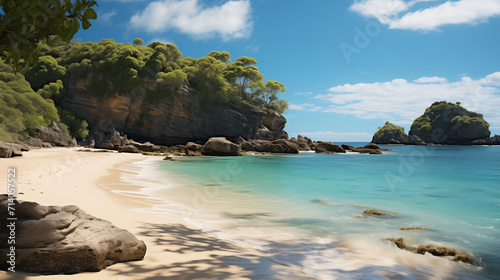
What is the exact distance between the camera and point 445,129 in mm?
117375

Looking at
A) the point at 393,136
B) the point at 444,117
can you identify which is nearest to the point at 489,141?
the point at 444,117

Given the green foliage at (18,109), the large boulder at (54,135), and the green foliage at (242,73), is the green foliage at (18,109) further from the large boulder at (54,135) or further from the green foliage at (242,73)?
the green foliage at (242,73)

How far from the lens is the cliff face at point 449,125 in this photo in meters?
A: 108

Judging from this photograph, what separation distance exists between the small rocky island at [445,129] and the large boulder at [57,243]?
129 meters

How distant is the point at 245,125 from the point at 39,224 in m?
54.4

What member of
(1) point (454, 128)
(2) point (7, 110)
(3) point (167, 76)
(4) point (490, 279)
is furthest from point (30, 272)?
(1) point (454, 128)

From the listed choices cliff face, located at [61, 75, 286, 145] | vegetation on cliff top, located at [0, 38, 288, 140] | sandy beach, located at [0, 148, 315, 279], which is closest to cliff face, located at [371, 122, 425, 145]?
vegetation on cliff top, located at [0, 38, 288, 140]

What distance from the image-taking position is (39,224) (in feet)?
11.9

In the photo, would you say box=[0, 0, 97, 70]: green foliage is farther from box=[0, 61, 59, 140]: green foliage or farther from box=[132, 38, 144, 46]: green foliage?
box=[132, 38, 144, 46]: green foliage

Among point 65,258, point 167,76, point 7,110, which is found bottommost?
point 65,258

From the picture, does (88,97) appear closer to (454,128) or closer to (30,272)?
(30,272)

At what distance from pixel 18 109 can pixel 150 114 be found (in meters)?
22.2

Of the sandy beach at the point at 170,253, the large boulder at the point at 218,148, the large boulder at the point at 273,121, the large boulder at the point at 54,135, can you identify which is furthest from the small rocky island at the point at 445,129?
the sandy beach at the point at 170,253
